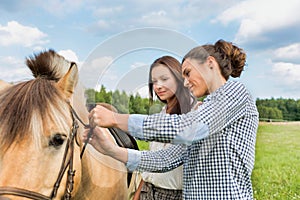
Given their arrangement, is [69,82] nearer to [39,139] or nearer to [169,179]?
[39,139]

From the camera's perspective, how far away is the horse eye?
196 cm

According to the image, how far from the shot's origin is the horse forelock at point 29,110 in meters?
1.88

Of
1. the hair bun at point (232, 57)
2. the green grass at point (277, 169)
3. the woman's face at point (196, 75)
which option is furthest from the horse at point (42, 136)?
the green grass at point (277, 169)

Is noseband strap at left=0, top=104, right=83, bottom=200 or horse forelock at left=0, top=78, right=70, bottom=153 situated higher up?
horse forelock at left=0, top=78, right=70, bottom=153

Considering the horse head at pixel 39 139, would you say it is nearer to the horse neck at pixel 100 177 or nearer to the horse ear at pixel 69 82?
the horse ear at pixel 69 82

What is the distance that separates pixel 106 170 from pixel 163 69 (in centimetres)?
99

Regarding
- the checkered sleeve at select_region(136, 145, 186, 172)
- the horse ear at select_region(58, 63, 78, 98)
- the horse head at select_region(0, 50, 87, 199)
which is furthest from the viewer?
the checkered sleeve at select_region(136, 145, 186, 172)

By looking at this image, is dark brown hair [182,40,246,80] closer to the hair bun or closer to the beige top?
the hair bun

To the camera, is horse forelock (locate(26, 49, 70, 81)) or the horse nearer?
the horse

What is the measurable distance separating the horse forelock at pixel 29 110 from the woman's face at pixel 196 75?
81cm

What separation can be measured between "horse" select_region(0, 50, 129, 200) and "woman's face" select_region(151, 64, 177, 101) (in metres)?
0.76

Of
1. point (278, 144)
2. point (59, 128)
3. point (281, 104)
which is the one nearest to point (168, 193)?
point (59, 128)

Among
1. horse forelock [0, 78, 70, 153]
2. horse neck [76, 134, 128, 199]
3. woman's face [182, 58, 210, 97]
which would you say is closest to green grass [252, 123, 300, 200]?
horse neck [76, 134, 128, 199]

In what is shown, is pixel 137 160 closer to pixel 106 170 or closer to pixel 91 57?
pixel 106 170
